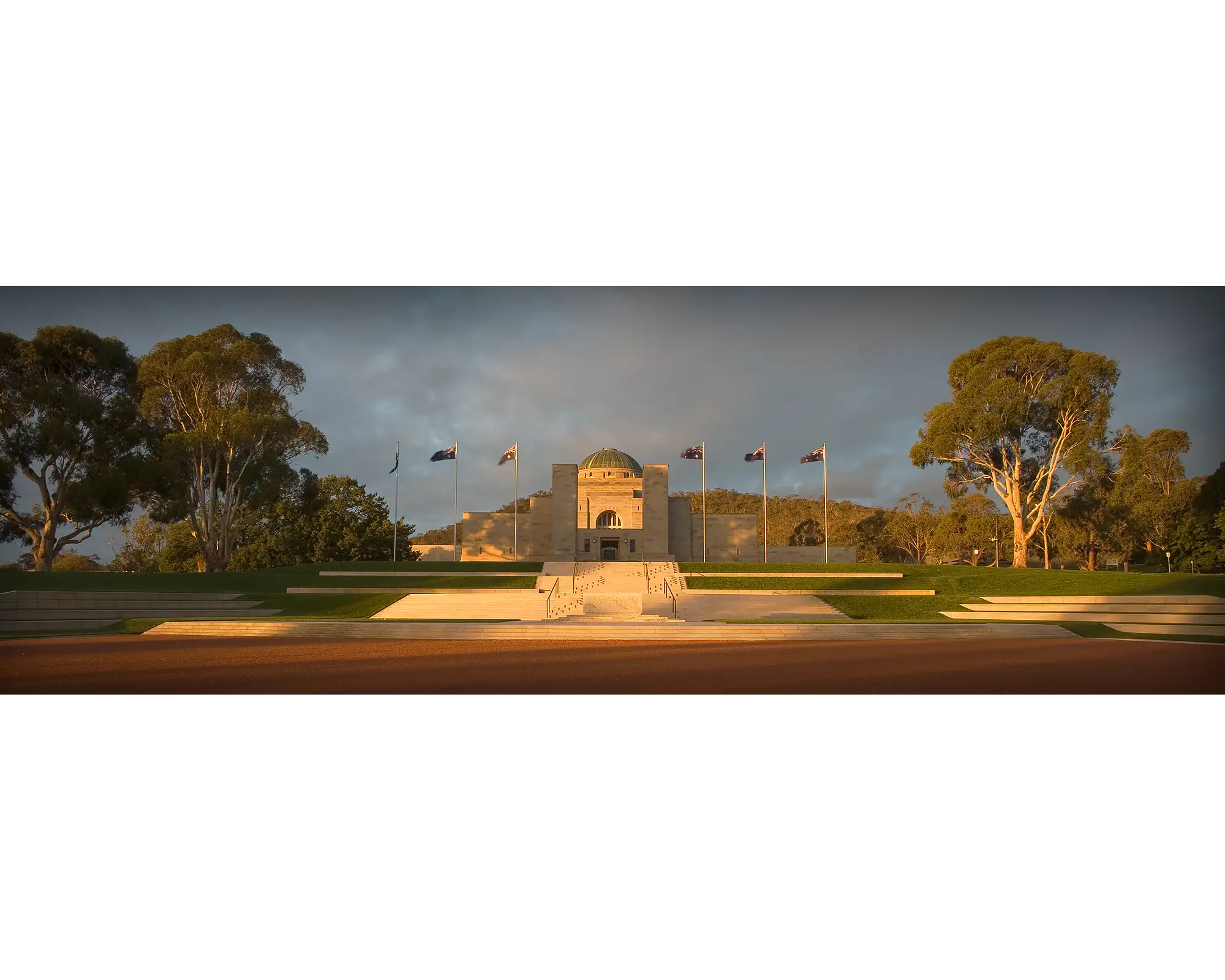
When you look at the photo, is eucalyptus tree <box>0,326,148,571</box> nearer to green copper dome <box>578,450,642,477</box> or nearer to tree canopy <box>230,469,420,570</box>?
tree canopy <box>230,469,420,570</box>

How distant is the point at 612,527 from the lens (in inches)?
1617

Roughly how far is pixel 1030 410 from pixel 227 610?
26.0 m

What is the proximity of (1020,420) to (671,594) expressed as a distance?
1389 centimetres

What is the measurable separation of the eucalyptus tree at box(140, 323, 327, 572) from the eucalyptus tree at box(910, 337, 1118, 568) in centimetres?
2388

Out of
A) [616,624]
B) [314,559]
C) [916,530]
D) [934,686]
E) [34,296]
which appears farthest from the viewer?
[916,530]

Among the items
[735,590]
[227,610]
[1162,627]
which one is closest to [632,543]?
[735,590]

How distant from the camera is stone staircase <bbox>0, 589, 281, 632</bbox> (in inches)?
693

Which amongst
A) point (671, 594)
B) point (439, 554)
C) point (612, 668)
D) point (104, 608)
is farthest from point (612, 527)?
point (612, 668)

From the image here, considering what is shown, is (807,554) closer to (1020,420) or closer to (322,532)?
(1020,420)

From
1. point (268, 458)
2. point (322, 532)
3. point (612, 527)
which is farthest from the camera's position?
point (612, 527)

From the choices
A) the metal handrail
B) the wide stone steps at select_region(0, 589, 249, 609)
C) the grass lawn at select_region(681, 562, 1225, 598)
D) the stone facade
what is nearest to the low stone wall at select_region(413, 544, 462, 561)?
the stone facade

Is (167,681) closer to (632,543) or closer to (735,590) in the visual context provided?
(735,590)

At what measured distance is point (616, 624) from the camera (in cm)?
1620

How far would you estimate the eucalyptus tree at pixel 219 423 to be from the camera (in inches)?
1075
